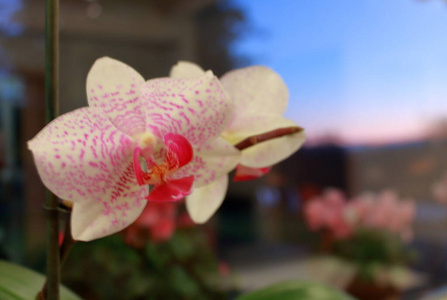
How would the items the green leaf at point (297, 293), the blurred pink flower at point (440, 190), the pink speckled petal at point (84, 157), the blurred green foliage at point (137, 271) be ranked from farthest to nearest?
1. the blurred pink flower at point (440, 190)
2. the blurred green foliage at point (137, 271)
3. the green leaf at point (297, 293)
4. the pink speckled petal at point (84, 157)

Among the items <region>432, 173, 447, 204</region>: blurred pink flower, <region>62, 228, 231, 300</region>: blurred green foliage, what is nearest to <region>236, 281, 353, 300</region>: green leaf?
<region>62, 228, 231, 300</region>: blurred green foliage

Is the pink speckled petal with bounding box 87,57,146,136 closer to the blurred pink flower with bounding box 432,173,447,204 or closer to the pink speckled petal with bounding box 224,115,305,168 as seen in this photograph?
the pink speckled petal with bounding box 224,115,305,168

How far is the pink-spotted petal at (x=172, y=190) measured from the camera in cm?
22

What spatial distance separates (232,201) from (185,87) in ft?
3.86

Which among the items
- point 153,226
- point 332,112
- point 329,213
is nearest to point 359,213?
point 329,213

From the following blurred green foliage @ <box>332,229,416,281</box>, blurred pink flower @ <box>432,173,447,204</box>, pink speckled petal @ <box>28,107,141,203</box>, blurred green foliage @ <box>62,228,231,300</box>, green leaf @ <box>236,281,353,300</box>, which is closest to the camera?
pink speckled petal @ <box>28,107,141,203</box>

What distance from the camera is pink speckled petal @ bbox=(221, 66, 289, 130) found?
0.30 m

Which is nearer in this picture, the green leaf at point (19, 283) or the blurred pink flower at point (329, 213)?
the green leaf at point (19, 283)

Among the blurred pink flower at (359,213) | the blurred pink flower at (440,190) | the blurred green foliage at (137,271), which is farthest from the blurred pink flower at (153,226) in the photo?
the blurred pink flower at (440,190)

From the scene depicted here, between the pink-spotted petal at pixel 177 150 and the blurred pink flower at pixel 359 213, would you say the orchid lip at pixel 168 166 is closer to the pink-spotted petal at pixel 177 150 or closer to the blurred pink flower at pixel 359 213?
the pink-spotted petal at pixel 177 150

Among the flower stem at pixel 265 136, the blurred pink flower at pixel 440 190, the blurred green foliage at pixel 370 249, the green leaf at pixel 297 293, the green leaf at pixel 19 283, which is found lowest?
the blurred green foliage at pixel 370 249

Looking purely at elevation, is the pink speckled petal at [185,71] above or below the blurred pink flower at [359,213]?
above

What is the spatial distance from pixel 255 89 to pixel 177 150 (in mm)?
96

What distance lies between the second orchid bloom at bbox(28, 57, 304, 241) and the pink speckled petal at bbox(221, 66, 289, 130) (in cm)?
6
